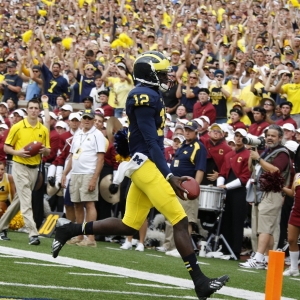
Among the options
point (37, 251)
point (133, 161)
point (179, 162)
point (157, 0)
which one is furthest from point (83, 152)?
point (157, 0)

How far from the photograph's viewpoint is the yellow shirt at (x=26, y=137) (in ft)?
40.1

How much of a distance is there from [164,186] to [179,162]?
5.40 m

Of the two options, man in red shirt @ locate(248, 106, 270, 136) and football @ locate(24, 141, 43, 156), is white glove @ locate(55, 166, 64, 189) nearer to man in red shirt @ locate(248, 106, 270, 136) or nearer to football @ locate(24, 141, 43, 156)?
football @ locate(24, 141, 43, 156)

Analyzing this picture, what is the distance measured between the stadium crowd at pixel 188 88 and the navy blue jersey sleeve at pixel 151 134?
2.50 ft

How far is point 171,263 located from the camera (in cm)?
1070

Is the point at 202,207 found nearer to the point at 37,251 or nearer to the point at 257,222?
the point at 257,222

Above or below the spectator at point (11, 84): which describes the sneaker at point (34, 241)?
below

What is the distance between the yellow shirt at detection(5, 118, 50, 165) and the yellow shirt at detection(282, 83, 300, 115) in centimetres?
484

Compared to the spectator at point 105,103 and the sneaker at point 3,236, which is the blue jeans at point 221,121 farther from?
the sneaker at point 3,236

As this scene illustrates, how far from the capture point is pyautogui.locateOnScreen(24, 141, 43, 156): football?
12.0 metres

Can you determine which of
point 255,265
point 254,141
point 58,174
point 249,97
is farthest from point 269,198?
point 249,97

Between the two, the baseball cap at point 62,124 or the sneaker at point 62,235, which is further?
the baseball cap at point 62,124

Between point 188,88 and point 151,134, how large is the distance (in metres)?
9.64

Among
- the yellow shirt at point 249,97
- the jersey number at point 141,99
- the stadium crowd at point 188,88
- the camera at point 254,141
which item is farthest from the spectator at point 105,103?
the jersey number at point 141,99
